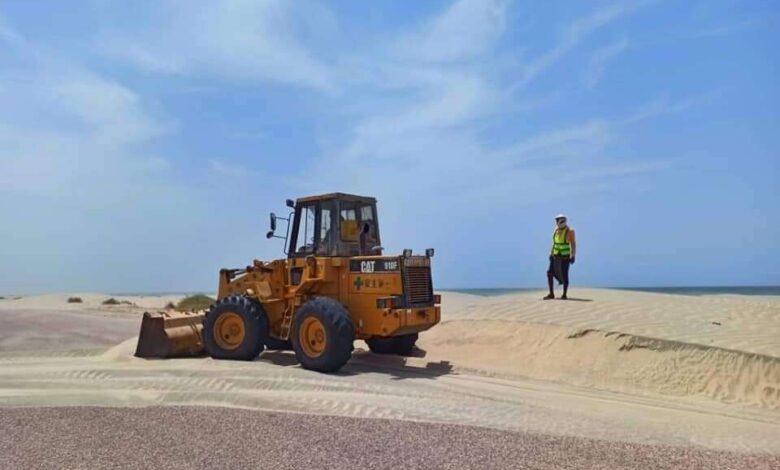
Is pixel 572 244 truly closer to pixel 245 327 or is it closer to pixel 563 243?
pixel 563 243

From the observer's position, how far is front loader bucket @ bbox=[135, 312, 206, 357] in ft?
41.0

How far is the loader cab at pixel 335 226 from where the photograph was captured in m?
11.9

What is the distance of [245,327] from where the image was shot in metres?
11.8

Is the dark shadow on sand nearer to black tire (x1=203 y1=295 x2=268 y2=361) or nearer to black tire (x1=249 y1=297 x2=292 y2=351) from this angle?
black tire (x1=249 y1=297 x2=292 y2=351)

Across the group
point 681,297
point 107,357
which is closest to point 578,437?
point 107,357

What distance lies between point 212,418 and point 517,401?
3.78m

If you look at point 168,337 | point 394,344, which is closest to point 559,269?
point 394,344

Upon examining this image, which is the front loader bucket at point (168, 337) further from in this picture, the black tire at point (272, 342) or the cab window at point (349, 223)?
the cab window at point (349, 223)

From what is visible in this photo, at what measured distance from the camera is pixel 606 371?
11.0m

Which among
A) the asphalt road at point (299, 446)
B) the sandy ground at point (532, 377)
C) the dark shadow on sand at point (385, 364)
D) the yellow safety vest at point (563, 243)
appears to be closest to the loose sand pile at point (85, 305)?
the sandy ground at point (532, 377)

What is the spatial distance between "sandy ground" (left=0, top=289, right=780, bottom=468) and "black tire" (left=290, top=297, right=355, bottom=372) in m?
0.30

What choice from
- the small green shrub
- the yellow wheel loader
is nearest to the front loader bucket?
the yellow wheel loader

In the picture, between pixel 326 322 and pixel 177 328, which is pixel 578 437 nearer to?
pixel 326 322

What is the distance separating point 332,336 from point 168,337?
3848mm
